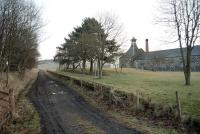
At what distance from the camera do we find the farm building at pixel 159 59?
88.9 metres

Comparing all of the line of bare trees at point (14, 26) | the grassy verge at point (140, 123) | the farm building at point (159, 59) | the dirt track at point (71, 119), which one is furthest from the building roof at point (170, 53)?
the grassy verge at point (140, 123)

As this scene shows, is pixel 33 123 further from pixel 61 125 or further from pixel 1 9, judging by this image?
pixel 1 9

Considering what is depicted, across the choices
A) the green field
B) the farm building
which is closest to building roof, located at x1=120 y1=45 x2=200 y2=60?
the farm building

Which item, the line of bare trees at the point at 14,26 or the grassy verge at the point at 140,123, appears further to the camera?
the line of bare trees at the point at 14,26

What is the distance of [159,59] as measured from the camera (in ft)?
306

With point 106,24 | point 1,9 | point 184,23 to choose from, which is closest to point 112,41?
point 106,24

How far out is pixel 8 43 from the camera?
29.4m

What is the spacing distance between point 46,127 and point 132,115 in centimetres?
523

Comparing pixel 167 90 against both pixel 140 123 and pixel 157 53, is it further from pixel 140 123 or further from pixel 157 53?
pixel 157 53

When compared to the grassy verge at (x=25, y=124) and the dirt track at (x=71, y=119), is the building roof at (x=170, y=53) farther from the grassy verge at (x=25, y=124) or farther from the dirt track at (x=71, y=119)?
the grassy verge at (x=25, y=124)

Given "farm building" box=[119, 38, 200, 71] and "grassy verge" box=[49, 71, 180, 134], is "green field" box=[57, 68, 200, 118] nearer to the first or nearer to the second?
"grassy verge" box=[49, 71, 180, 134]

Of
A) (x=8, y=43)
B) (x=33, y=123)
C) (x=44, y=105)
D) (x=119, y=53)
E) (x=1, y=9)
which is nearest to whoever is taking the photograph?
(x=33, y=123)

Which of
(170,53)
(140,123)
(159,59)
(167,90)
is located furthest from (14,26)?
(170,53)

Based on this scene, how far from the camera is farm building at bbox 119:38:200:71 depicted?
88.9 m
